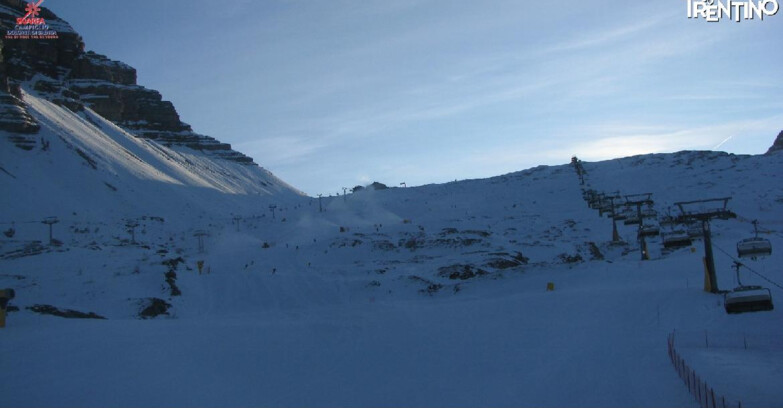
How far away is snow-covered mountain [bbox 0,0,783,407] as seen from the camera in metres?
→ 13.4

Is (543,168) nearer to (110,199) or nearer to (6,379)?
(110,199)

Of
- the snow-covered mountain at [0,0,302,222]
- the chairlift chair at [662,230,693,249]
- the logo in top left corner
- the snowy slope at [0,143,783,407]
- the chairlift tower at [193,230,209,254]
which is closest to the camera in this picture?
the snowy slope at [0,143,783,407]

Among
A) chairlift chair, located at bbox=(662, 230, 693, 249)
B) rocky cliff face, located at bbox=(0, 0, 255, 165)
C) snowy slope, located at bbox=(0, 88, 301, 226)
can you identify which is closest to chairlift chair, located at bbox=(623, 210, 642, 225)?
chairlift chair, located at bbox=(662, 230, 693, 249)

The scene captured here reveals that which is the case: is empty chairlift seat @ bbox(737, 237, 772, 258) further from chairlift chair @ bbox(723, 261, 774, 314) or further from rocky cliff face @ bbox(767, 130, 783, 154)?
rocky cliff face @ bbox(767, 130, 783, 154)

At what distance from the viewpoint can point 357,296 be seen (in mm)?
29047

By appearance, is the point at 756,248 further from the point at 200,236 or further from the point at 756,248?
the point at 200,236

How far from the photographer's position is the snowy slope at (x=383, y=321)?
13133 millimetres

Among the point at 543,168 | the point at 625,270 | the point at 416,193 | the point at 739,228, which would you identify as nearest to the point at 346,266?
the point at 625,270

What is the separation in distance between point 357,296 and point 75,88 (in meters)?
84.7

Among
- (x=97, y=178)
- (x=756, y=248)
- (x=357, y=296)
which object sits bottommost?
(x=357, y=296)

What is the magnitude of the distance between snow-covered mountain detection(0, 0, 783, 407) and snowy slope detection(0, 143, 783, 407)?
94 mm

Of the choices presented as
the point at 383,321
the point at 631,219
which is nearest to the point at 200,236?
the point at 383,321

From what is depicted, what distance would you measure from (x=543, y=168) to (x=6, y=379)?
3377 inches

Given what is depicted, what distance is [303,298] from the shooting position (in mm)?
28156
